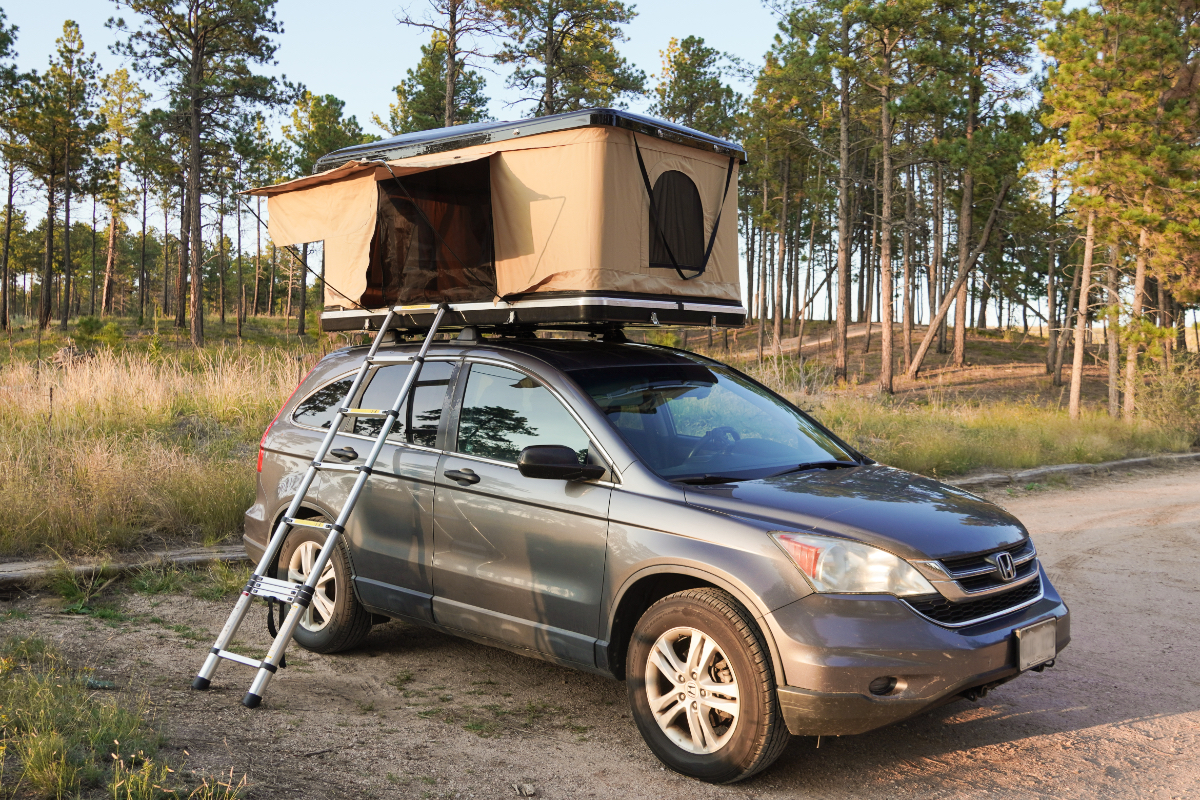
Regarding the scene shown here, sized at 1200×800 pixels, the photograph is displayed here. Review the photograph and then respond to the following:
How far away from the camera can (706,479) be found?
4.20 m

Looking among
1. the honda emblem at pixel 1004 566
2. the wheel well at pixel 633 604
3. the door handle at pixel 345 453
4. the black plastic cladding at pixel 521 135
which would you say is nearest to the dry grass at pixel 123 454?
the door handle at pixel 345 453

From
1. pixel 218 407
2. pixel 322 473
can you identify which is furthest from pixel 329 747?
pixel 218 407

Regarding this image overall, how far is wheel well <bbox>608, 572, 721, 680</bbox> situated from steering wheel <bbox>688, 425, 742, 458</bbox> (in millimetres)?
683

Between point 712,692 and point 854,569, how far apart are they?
2.52 feet

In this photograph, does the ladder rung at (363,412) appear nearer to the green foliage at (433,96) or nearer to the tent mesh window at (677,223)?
the tent mesh window at (677,223)

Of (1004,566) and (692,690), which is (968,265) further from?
(692,690)

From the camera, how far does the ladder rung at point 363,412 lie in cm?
510

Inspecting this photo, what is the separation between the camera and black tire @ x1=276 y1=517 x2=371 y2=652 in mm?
5301

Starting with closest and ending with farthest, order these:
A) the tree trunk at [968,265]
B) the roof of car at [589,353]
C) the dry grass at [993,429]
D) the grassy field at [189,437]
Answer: the roof of car at [589,353] → the grassy field at [189,437] → the dry grass at [993,429] → the tree trunk at [968,265]

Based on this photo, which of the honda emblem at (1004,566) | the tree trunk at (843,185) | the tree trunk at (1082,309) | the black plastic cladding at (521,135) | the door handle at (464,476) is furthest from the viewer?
the tree trunk at (843,185)

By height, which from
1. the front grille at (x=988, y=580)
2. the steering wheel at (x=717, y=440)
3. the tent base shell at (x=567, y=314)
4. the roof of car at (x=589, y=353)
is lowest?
the front grille at (x=988, y=580)

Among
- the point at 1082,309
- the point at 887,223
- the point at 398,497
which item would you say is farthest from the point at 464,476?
the point at 887,223

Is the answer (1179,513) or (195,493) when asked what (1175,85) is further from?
(195,493)

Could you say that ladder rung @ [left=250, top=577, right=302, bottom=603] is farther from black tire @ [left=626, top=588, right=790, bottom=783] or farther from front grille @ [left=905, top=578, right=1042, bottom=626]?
front grille @ [left=905, top=578, right=1042, bottom=626]
